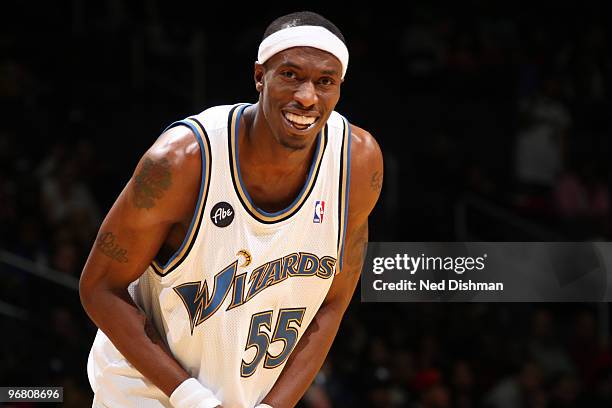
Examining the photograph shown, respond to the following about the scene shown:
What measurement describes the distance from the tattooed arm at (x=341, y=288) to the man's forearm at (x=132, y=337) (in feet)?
0.88

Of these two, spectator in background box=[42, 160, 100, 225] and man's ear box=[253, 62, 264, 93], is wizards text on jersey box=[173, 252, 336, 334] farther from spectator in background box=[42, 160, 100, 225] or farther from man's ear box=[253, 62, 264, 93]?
spectator in background box=[42, 160, 100, 225]

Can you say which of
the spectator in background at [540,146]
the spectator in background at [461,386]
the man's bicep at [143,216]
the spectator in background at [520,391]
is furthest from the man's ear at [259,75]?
the spectator in background at [540,146]

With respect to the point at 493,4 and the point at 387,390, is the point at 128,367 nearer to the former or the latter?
the point at 387,390

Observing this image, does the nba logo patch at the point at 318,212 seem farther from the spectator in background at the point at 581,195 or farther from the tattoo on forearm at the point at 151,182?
the spectator in background at the point at 581,195

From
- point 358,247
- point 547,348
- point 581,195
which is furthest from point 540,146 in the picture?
point 358,247

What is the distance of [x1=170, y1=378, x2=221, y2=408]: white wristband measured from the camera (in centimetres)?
266

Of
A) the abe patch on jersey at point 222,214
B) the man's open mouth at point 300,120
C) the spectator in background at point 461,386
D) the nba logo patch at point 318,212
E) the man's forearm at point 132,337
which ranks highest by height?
the spectator in background at point 461,386

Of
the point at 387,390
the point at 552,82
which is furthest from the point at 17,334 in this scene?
the point at 552,82

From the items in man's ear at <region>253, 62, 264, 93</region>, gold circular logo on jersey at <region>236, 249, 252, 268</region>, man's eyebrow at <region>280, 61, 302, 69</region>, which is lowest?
gold circular logo on jersey at <region>236, 249, 252, 268</region>

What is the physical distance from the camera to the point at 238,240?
8.89 feet

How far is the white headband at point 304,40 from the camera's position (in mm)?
2602

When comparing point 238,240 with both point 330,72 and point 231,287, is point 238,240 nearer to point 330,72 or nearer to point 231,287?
point 231,287

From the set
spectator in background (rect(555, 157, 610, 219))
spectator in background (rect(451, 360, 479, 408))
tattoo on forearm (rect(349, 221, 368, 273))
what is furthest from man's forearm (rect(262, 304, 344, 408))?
spectator in background (rect(555, 157, 610, 219))

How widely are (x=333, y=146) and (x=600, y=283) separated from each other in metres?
1.58
